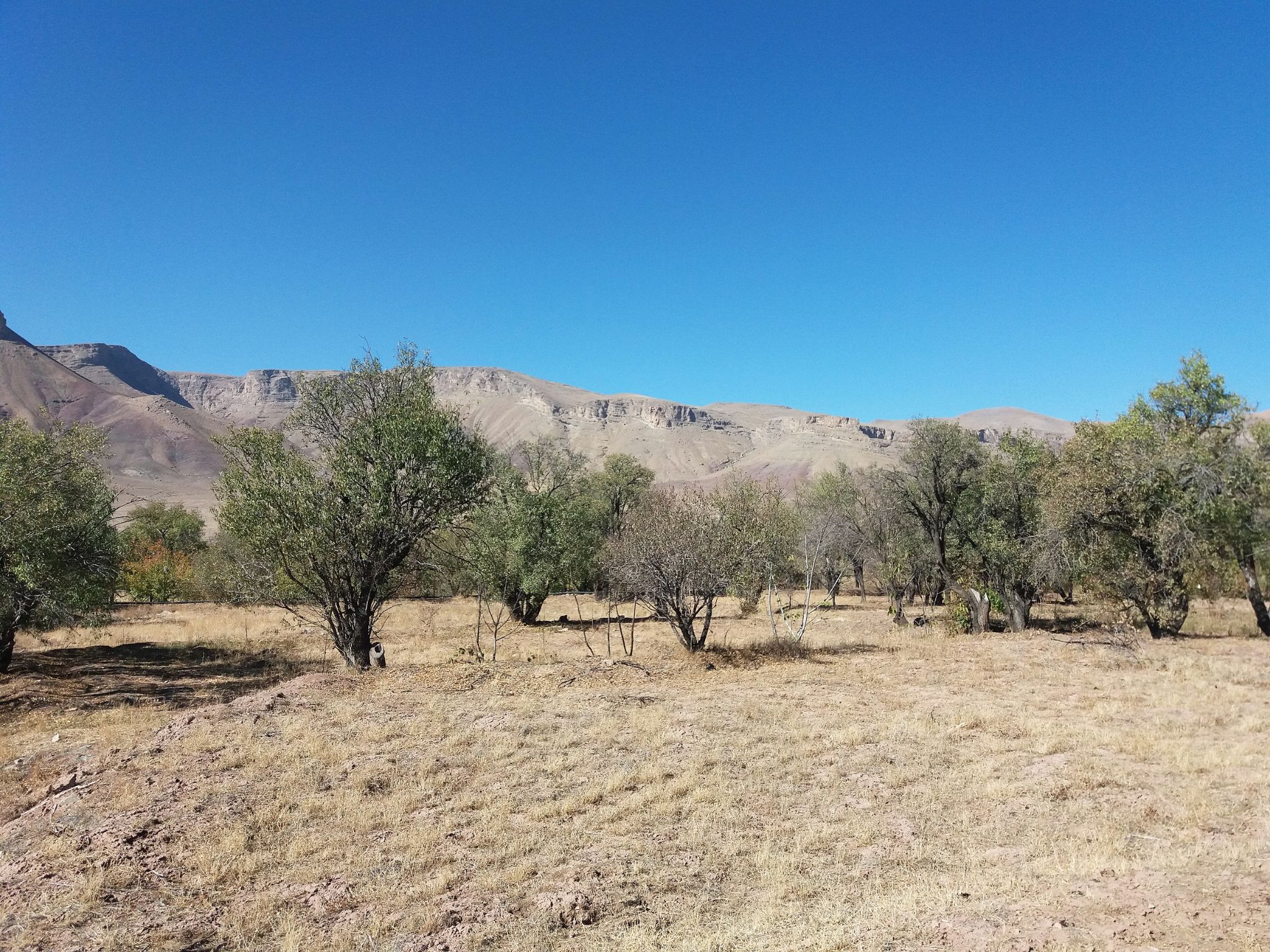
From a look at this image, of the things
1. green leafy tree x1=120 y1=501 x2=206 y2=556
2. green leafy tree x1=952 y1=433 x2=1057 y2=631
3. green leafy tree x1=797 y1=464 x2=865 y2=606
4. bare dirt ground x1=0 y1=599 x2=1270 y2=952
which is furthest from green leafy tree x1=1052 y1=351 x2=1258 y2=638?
green leafy tree x1=120 y1=501 x2=206 y2=556

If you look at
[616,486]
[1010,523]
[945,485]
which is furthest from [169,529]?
[1010,523]

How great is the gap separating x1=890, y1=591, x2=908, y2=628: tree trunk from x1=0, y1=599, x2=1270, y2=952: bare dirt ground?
42.4 ft

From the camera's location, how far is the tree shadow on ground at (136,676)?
718 inches

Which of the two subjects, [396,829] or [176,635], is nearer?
[396,829]

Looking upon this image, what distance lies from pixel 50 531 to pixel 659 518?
689 inches

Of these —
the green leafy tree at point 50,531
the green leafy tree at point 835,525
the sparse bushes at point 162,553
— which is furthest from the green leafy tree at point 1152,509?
the sparse bushes at point 162,553

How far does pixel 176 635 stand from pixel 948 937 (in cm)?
3625

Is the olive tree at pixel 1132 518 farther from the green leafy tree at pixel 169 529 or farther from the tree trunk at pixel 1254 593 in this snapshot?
the green leafy tree at pixel 169 529

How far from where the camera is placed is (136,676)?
22.2 m

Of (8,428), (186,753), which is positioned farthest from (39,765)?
(8,428)

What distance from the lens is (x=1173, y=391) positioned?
1032 inches

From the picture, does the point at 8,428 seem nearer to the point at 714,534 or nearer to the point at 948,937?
the point at 714,534

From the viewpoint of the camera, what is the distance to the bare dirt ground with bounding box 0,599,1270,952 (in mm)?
6156

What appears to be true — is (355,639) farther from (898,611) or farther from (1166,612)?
(898,611)
